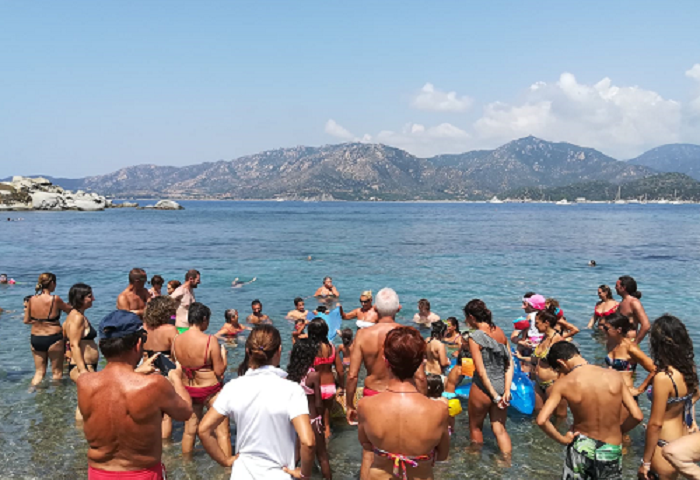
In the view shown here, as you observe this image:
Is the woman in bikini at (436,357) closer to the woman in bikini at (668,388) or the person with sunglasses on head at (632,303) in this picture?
the person with sunglasses on head at (632,303)

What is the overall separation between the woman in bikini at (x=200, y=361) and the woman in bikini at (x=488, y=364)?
127 inches

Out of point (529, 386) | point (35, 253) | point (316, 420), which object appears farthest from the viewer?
point (35, 253)

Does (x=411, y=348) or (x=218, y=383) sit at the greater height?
(x=411, y=348)

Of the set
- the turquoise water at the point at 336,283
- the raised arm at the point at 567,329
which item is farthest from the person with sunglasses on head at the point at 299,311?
the raised arm at the point at 567,329

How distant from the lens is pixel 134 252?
3856 centimetres

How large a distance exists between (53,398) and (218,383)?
4863 mm

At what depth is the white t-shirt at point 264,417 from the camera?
135 inches

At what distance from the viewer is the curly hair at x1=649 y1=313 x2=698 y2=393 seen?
463 cm

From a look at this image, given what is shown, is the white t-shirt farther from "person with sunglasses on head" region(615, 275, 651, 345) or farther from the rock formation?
the rock formation

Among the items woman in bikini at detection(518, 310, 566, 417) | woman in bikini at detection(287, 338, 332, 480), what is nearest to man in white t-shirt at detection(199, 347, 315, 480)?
woman in bikini at detection(287, 338, 332, 480)

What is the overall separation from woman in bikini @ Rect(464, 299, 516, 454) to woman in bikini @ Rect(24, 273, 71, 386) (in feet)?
22.1

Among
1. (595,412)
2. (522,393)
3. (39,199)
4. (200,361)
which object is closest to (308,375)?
(200,361)

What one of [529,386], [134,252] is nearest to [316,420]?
[529,386]

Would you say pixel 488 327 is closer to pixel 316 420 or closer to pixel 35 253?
pixel 316 420
